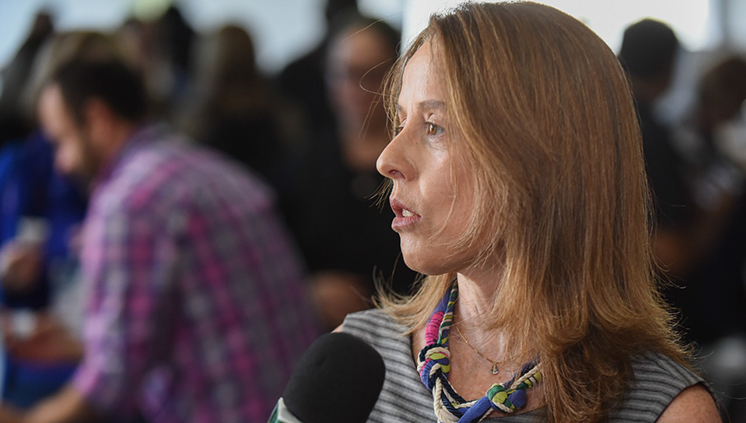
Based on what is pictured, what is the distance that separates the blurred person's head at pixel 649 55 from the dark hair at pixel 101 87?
1.26 m

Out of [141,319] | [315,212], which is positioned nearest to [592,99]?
[141,319]

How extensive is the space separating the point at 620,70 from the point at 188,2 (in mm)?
5728

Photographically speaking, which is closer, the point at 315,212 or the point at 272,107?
the point at 315,212

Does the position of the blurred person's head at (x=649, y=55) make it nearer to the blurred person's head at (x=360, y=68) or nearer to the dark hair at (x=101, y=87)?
the blurred person's head at (x=360, y=68)

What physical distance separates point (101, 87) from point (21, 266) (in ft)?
1.77

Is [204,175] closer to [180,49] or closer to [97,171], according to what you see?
[97,171]

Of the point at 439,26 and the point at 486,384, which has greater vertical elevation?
the point at 439,26

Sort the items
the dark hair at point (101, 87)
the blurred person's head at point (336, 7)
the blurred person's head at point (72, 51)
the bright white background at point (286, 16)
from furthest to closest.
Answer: the blurred person's head at point (336, 7) < the blurred person's head at point (72, 51) < the dark hair at point (101, 87) < the bright white background at point (286, 16)

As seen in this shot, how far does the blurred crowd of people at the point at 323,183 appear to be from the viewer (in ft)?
6.53

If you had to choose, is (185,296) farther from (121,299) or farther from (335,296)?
(335,296)

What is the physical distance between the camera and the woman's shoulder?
0.90 m

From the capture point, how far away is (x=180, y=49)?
16.4 ft

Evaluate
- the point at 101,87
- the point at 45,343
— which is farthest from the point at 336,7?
the point at 45,343

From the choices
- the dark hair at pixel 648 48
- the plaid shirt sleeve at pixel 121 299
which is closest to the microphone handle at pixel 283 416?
the dark hair at pixel 648 48
